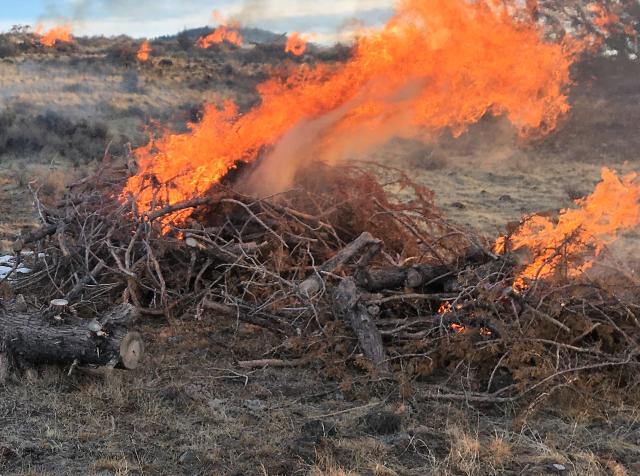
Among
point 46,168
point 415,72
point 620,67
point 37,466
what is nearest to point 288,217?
point 415,72

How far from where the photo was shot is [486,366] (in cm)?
527

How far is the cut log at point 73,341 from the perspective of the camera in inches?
197

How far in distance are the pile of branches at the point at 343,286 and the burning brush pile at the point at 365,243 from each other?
22 millimetres

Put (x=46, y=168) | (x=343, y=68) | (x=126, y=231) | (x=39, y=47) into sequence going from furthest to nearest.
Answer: (x=39, y=47) → (x=46, y=168) → (x=343, y=68) → (x=126, y=231)

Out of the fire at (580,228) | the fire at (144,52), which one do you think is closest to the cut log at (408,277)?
the fire at (580,228)

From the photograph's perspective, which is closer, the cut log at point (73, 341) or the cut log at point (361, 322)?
the cut log at point (73, 341)

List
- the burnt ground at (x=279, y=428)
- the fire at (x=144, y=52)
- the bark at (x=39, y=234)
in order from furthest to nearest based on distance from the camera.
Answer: the fire at (x=144, y=52), the bark at (x=39, y=234), the burnt ground at (x=279, y=428)

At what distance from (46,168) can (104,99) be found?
11421 millimetres

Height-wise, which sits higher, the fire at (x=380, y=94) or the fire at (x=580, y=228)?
the fire at (x=380, y=94)

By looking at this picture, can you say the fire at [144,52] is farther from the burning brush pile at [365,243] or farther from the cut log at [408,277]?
the cut log at [408,277]

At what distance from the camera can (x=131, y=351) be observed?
5160 millimetres

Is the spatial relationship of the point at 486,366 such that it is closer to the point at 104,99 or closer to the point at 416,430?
the point at 416,430

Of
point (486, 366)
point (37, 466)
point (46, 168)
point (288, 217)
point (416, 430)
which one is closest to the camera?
point (37, 466)

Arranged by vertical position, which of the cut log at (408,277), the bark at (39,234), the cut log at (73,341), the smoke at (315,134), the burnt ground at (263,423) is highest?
the smoke at (315,134)
